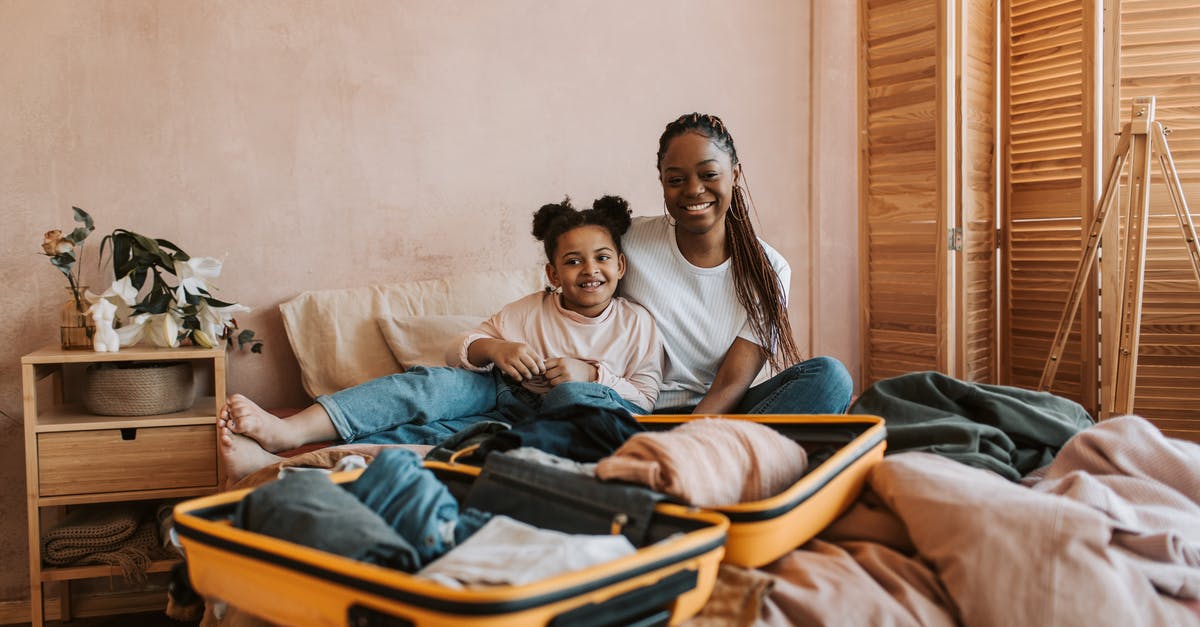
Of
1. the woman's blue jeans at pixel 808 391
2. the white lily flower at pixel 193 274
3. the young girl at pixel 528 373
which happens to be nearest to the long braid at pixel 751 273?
the woman's blue jeans at pixel 808 391

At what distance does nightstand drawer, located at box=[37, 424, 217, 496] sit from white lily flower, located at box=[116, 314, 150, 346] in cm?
22

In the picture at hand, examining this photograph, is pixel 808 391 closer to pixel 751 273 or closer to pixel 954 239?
pixel 751 273

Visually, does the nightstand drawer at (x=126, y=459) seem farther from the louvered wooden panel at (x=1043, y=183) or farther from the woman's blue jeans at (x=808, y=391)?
the louvered wooden panel at (x=1043, y=183)

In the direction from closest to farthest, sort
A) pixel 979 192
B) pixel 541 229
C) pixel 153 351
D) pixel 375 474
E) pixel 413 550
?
pixel 413 550, pixel 375 474, pixel 153 351, pixel 541 229, pixel 979 192

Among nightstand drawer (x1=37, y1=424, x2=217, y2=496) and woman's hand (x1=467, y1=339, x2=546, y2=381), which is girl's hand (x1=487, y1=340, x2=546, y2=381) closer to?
woman's hand (x1=467, y1=339, x2=546, y2=381)

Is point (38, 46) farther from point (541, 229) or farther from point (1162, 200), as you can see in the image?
point (1162, 200)

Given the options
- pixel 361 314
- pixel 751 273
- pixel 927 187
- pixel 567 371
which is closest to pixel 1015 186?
pixel 927 187

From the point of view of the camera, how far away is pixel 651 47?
9.91 feet

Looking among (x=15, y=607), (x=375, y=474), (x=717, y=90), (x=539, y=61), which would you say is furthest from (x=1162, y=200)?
(x=15, y=607)

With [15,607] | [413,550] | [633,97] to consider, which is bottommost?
[15,607]

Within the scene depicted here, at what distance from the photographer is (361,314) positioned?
8.20 feet

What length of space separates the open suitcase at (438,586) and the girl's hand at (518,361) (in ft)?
3.32

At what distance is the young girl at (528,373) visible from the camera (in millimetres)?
1836

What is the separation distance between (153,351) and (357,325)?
1.70ft
